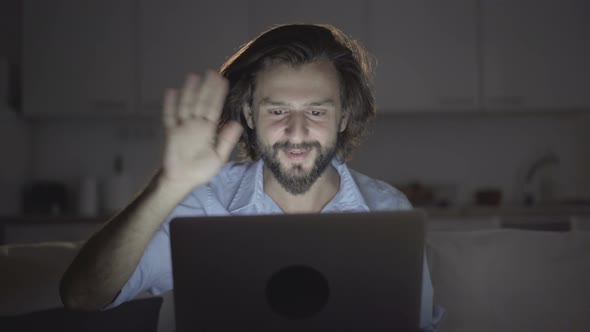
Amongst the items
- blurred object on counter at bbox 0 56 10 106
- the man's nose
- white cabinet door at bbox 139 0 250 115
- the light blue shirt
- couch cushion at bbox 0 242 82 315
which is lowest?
couch cushion at bbox 0 242 82 315

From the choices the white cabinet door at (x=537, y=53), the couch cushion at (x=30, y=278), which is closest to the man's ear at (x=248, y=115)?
the couch cushion at (x=30, y=278)

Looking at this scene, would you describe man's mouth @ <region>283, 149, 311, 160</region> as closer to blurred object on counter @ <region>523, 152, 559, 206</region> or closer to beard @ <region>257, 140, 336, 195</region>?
beard @ <region>257, 140, 336, 195</region>

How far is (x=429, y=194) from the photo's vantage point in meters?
3.23

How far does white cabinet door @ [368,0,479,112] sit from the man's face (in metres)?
1.85

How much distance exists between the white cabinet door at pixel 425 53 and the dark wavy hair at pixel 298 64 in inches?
56.3

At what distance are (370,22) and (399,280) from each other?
9.16 ft

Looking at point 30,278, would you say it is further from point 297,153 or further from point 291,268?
point 291,268

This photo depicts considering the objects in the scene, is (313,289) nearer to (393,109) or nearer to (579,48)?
(393,109)

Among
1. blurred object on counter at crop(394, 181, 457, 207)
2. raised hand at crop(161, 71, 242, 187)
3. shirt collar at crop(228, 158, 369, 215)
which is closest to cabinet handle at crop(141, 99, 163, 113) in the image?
blurred object on counter at crop(394, 181, 457, 207)

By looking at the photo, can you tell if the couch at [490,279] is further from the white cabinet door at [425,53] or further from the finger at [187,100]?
the white cabinet door at [425,53]

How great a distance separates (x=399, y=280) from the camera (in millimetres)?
708

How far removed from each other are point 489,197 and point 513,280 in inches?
81.0

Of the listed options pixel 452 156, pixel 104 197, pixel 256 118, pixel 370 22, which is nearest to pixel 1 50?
pixel 104 197

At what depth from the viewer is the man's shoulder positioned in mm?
1519
